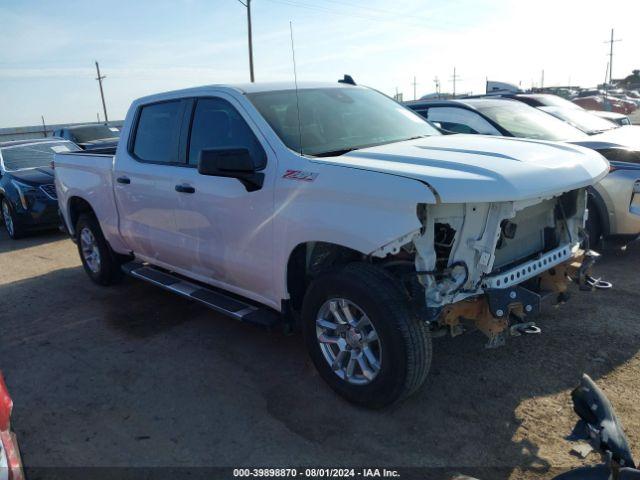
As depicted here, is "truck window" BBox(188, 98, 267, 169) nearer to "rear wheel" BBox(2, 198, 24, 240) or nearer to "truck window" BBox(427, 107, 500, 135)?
"truck window" BBox(427, 107, 500, 135)

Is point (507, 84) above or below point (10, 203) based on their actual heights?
above

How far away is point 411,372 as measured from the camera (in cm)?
302

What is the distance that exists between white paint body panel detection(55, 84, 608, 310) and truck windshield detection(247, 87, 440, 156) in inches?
5.3

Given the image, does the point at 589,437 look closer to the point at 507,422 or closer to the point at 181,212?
the point at 507,422

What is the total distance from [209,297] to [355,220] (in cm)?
176

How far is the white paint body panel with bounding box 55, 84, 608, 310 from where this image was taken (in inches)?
113

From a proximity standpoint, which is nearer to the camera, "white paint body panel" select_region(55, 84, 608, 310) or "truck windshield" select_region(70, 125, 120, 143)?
"white paint body panel" select_region(55, 84, 608, 310)

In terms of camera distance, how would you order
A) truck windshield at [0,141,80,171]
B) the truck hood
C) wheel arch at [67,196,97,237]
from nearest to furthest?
the truck hood
wheel arch at [67,196,97,237]
truck windshield at [0,141,80,171]

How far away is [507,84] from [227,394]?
16.2m

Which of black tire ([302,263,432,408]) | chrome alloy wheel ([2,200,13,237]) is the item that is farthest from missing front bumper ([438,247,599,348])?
chrome alloy wheel ([2,200,13,237])

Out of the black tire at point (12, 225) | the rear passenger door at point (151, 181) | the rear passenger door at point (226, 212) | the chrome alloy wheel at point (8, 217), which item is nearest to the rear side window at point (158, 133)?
the rear passenger door at point (151, 181)

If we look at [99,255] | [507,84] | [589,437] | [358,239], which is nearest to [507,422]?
[589,437]

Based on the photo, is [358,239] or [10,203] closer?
[358,239]

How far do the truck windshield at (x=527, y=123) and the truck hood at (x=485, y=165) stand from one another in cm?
298
